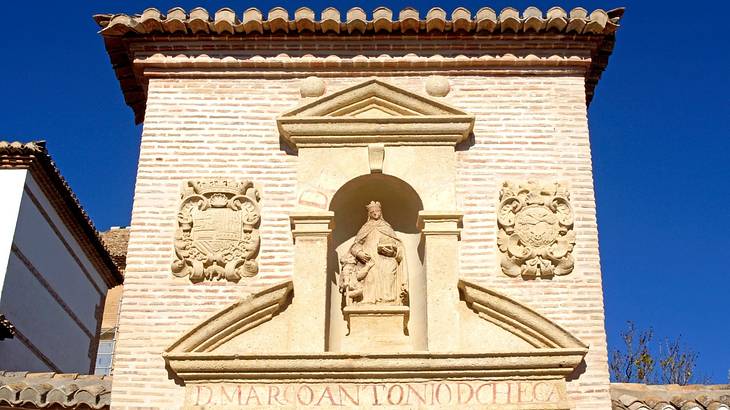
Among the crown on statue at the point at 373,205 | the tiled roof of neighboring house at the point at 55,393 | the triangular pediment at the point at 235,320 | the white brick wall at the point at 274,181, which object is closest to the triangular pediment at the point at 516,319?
the white brick wall at the point at 274,181

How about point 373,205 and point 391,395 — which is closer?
point 391,395

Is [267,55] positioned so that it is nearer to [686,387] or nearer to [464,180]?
[464,180]

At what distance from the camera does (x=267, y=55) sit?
10.7 metres

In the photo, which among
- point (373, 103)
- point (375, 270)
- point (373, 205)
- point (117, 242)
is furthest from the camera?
point (117, 242)

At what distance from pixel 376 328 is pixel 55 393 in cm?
301

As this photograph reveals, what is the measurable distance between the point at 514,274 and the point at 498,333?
604 mm

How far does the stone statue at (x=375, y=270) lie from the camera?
9484 mm

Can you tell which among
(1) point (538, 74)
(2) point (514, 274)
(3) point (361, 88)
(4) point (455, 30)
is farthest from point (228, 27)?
(2) point (514, 274)

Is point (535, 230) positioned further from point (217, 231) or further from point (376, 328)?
point (217, 231)

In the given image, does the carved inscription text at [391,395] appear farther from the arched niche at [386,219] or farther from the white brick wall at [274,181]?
the arched niche at [386,219]

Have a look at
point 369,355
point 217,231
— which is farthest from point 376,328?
point 217,231

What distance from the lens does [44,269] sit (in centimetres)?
1488

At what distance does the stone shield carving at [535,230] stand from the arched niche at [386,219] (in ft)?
2.80

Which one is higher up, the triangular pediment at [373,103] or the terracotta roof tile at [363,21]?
the terracotta roof tile at [363,21]
